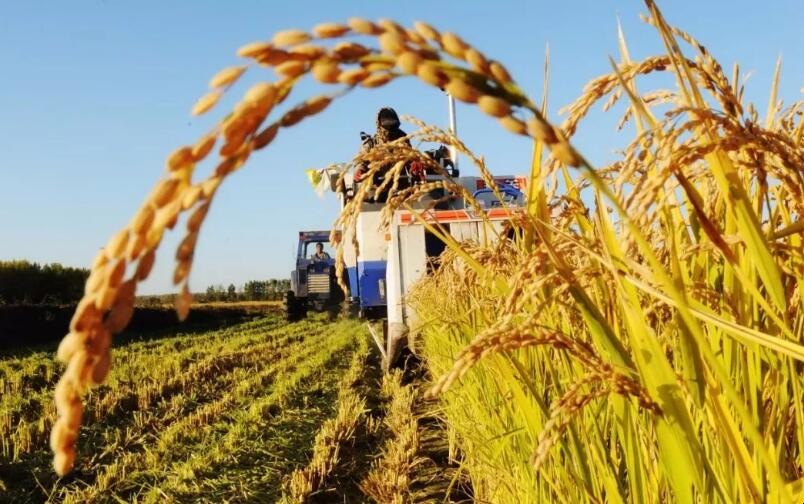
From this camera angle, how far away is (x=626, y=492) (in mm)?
1669

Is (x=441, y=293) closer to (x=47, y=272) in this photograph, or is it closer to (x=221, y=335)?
(x=221, y=335)

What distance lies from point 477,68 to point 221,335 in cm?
1888

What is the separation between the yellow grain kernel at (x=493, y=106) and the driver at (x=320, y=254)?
55.8 ft

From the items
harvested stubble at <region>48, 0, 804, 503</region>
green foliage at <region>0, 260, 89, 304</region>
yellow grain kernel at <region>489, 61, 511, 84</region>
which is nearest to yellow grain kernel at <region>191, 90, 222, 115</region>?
harvested stubble at <region>48, 0, 804, 503</region>

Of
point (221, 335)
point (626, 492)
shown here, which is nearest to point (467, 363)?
point (626, 492)

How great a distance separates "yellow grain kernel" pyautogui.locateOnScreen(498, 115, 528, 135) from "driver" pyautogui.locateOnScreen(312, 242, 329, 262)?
17.0 m

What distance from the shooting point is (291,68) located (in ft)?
1.90

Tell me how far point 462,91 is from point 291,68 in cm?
14

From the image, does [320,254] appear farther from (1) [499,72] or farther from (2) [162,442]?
(1) [499,72]

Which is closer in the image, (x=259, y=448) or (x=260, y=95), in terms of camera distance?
(x=260, y=95)

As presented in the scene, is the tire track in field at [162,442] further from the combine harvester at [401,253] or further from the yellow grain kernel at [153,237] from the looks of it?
the yellow grain kernel at [153,237]

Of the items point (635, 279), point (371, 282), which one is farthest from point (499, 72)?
point (371, 282)

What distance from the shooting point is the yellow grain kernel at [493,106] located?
1.77ft

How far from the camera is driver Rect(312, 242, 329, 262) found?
57.7 ft
